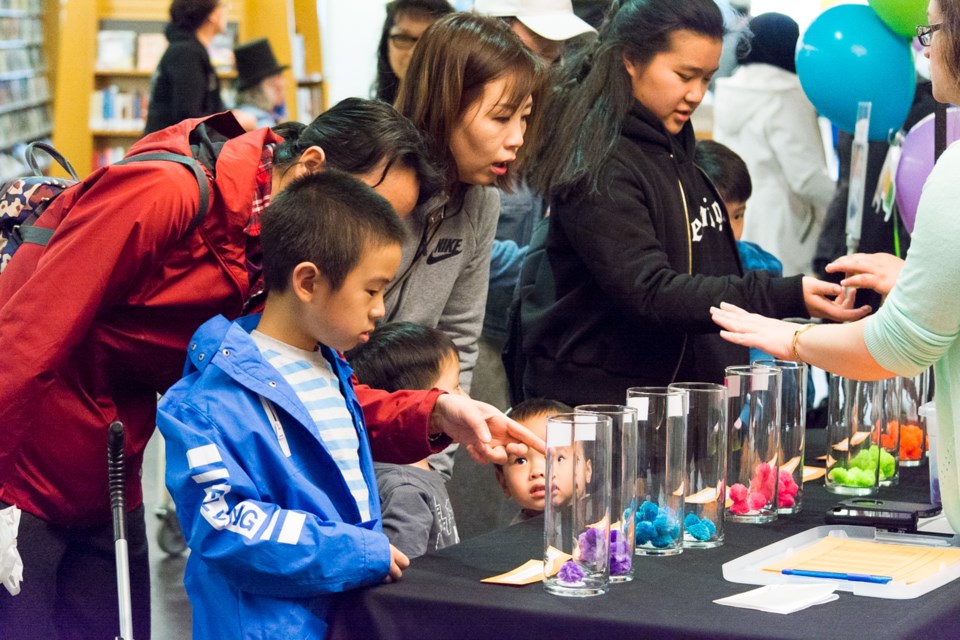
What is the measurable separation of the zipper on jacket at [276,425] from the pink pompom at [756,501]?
2.65ft

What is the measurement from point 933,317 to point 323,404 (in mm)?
878

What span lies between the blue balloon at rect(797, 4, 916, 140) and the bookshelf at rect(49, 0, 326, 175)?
564cm

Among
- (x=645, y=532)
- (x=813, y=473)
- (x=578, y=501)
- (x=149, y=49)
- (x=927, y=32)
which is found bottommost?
(x=813, y=473)

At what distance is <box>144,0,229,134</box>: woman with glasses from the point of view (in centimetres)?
606

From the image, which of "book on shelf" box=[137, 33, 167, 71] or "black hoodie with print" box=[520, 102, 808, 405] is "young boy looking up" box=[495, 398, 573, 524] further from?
"book on shelf" box=[137, 33, 167, 71]

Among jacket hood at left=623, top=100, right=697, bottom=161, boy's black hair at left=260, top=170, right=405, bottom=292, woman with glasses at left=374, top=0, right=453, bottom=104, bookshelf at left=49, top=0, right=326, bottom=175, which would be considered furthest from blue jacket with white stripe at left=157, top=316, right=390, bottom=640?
bookshelf at left=49, top=0, right=326, bottom=175

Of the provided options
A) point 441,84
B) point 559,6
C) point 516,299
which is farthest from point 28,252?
point 559,6

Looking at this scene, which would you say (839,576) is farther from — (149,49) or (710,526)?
(149,49)

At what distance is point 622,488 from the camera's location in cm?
177

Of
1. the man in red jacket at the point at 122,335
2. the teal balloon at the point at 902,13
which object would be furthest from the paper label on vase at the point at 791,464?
the teal balloon at the point at 902,13

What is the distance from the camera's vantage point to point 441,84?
2602 mm

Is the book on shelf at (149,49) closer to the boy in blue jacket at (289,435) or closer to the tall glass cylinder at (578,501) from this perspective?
the boy in blue jacket at (289,435)

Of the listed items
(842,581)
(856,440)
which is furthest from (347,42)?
(842,581)

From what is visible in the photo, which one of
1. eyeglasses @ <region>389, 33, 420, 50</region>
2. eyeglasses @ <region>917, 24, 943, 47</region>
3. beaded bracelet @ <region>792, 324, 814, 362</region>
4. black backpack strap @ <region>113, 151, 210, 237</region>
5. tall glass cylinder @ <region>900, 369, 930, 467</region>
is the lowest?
tall glass cylinder @ <region>900, 369, 930, 467</region>
